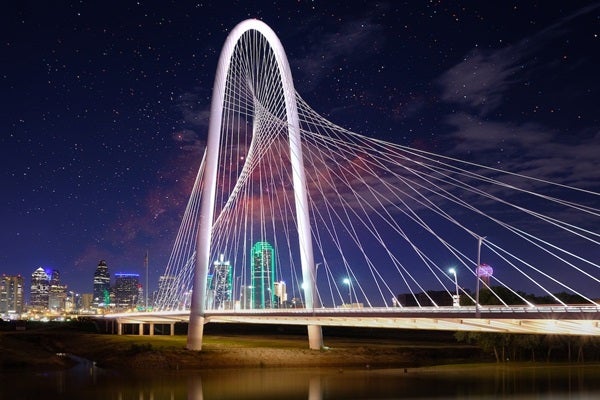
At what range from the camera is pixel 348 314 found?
131 feet

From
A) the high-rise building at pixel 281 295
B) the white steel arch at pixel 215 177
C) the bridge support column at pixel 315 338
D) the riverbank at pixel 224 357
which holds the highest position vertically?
the white steel arch at pixel 215 177

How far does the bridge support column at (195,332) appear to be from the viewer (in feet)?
178

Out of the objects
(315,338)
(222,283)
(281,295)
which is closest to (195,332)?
(315,338)

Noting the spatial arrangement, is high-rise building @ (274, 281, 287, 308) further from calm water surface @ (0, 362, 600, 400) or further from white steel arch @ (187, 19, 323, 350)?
calm water surface @ (0, 362, 600, 400)

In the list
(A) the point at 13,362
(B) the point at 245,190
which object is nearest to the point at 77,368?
(A) the point at 13,362

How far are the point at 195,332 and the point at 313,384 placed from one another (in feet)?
49.8

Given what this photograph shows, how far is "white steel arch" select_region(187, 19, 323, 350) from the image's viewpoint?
52.7 metres

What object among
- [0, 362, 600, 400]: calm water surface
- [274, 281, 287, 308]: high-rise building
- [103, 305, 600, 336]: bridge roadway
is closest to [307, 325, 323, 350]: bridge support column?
[0, 362, 600, 400]: calm water surface

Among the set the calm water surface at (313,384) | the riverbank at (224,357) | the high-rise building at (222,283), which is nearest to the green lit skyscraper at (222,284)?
the high-rise building at (222,283)

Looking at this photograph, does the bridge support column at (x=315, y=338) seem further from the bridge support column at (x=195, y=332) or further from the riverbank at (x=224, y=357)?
the bridge support column at (x=195, y=332)

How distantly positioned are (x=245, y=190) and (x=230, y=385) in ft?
80.7

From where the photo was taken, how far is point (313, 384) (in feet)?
139

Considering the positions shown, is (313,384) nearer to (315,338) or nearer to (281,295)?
(315,338)

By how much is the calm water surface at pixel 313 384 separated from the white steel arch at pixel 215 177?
5.21 meters
